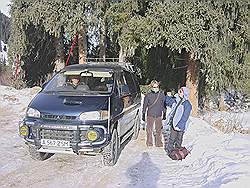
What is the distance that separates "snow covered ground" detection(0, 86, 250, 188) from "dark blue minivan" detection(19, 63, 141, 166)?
1.24 feet

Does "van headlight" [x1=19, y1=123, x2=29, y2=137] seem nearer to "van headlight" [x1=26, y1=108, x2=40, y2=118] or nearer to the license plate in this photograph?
"van headlight" [x1=26, y1=108, x2=40, y2=118]

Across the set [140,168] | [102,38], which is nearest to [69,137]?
[140,168]

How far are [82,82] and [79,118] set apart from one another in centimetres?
144

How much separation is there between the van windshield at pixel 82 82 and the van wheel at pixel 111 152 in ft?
3.25

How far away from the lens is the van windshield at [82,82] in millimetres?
7004

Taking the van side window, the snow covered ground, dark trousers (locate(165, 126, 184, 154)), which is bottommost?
the snow covered ground

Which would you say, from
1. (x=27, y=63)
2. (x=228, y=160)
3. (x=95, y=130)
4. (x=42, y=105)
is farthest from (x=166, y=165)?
(x=27, y=63)

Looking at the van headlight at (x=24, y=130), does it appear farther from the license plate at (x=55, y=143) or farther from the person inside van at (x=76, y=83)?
the person inside van at (x=76, y=83)

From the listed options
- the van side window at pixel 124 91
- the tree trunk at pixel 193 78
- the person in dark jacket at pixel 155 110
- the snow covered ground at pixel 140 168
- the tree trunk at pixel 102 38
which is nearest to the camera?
the snow covered ground at pixel 140 168

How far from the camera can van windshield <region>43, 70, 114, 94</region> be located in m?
7.00

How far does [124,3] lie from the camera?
50.0 feet

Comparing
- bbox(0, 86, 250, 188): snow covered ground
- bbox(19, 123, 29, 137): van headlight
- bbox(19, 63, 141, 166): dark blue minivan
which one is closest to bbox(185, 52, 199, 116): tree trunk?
bbox(0, 86, 250, 188): snow covered ground

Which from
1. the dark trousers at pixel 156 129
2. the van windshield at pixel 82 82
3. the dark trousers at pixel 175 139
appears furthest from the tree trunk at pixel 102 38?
the dark trousers at pixel 175 139

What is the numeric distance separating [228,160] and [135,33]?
28.4ft
